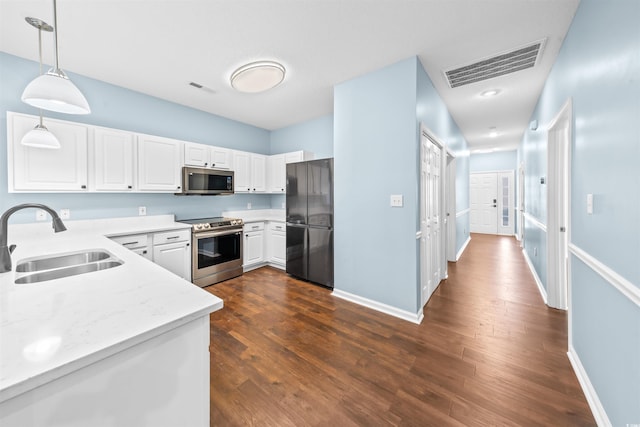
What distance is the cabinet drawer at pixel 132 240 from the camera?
9.05ft

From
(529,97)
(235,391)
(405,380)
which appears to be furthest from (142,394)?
(529,97)

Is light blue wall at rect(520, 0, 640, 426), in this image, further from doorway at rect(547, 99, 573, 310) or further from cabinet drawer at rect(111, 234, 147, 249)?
cabinet drawer at rect(111, 234, 147, 249)

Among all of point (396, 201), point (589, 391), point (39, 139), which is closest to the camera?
point (589, 391)

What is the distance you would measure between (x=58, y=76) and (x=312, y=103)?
2.88m

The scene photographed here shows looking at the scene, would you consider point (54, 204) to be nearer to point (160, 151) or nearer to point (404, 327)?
point (160, 151)

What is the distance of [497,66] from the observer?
2.71 metres

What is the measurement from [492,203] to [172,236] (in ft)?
29.9

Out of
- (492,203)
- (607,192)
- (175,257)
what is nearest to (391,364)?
(607,192)

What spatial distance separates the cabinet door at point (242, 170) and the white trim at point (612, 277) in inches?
162

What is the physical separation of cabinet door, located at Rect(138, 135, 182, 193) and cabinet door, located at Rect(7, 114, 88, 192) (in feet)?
1.73

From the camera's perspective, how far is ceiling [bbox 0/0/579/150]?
6.13ft

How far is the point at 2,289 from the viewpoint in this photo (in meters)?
1.07

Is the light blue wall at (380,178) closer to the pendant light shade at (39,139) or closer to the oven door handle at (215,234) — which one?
the oven door handle at (215,234)

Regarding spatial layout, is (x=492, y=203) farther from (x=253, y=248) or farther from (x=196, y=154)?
(x=196, y=154)
